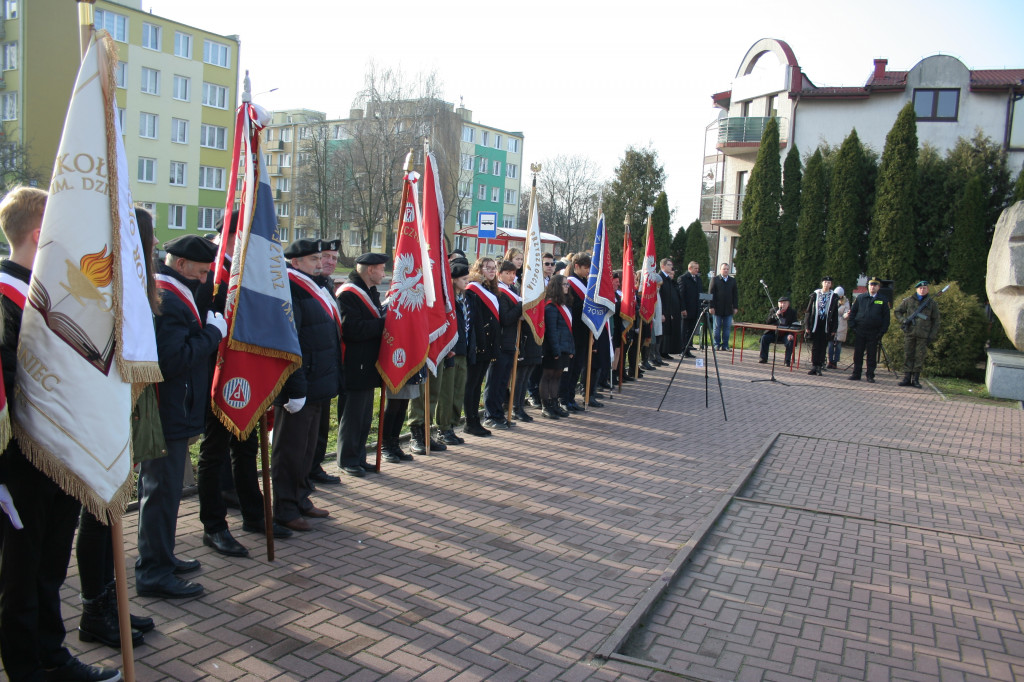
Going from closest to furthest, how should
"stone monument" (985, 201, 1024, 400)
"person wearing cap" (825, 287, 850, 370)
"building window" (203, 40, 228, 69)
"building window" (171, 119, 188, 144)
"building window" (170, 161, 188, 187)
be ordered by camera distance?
1. "stone monument" (985, 201, 1024, 400)
2. "person wearing cap" (825, 287, 850, 370)
3. "building window" (171, 119, 188, 144)
4. "building window" (170, 161, 188, 187)
5. "building window" (203, 40, 228, 69)

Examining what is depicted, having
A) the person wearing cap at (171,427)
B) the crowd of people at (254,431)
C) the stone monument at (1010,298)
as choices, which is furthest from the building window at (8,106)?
the stone monument at (1010,298)

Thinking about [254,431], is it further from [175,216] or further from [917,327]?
[175,216]

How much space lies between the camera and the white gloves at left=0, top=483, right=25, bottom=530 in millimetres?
3051

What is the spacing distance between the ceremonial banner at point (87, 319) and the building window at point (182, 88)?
46895mm

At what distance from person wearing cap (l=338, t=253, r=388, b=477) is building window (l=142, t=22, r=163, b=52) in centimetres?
4412

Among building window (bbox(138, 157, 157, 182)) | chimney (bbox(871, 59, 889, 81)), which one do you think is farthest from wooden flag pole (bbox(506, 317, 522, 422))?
building window (bbox(138, 157, 157, 182))

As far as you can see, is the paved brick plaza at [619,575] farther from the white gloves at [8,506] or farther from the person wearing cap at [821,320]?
the person wearing cap at [821,320]

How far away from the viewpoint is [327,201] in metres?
47.8

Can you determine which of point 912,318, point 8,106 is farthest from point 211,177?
point 912,318

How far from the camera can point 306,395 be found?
549 cm

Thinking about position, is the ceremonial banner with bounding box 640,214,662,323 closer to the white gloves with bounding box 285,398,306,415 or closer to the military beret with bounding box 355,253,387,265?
the military beret with bounding box 355,253,387,265

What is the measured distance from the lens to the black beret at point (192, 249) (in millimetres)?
4457

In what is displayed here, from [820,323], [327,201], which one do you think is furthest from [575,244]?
[820,323]

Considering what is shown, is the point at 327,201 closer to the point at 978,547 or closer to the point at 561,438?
the point at 561,438
